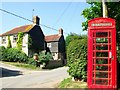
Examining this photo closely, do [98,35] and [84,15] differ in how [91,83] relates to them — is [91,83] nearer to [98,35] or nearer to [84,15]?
[98,35]

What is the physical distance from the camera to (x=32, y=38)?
47469mm

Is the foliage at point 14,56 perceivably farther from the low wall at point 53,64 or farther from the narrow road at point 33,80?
the narrow road at point 33,80

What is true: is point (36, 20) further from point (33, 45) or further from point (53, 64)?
point (53, 64)

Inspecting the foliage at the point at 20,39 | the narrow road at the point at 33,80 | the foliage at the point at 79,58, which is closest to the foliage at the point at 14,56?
the foliage at the point at 20,39

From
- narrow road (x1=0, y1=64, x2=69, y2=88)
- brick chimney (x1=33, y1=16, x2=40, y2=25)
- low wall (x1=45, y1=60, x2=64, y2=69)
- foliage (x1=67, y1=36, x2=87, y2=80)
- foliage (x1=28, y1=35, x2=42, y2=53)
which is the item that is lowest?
narrow road (x1=0, y1=64, x2=69, y2=88)

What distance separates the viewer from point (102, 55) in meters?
10.6

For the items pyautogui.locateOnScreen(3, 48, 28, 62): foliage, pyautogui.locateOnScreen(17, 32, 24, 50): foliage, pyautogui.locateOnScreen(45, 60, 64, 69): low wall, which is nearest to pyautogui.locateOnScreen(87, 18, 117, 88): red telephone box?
pyautogui.locateOnScreen(45, 60, 64, 69): low wall

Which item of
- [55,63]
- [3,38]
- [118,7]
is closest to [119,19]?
[118,7]

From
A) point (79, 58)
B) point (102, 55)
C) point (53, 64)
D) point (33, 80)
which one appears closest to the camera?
point (102, 55)

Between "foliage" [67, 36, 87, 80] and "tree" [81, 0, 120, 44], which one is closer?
"foliage" [67, 36, 87, 80]

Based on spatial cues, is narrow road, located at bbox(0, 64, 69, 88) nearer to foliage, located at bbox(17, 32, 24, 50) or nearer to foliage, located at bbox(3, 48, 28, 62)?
foliage, located at bbox(3, 48, 28, 62)

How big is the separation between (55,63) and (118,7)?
28406mm

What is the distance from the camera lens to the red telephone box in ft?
33.5

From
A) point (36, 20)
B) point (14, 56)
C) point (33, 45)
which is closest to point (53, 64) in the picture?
point (14, 56)
